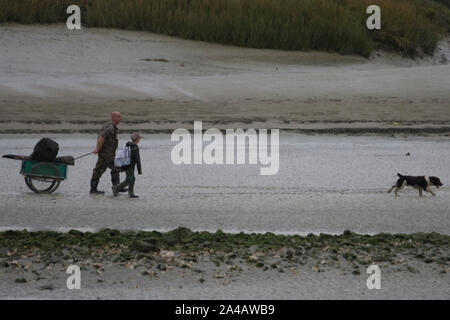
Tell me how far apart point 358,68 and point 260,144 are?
32.8ft

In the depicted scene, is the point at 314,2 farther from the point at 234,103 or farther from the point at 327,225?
the point at 327,225

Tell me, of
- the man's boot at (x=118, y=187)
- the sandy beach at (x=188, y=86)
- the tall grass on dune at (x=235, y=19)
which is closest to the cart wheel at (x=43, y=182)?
the man's boot at (x=118, y=187)

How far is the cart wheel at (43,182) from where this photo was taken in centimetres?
1231

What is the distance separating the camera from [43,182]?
12.9 meters

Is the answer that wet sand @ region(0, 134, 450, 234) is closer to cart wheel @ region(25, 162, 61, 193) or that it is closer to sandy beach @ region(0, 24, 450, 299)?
sandy beach @ region(0, 24, 450, 299)

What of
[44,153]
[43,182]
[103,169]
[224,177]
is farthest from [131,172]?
[224,177]

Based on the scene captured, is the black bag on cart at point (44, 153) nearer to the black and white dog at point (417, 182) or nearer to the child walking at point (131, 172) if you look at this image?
the child walking at point (131, 172)

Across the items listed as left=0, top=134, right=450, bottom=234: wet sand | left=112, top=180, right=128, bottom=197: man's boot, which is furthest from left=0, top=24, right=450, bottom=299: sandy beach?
left=112, top=180, right=128, bottom=197: man's boot

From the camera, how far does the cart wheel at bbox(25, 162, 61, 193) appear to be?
40.4 ft

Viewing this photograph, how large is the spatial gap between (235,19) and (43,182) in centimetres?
1478

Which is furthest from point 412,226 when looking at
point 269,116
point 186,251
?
point 269,116

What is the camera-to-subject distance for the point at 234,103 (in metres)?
19.7

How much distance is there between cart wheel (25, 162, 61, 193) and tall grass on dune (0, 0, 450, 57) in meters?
14.1
